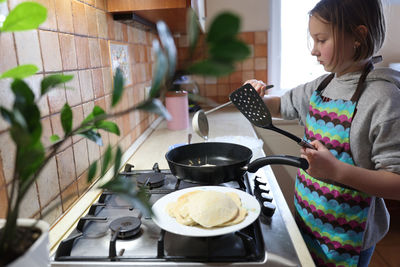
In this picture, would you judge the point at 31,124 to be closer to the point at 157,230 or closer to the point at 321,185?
the point at 157,230

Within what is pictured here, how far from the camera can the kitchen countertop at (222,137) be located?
67 cm

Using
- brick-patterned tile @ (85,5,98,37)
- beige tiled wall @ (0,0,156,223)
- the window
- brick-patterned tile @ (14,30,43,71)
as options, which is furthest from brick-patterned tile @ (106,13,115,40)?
the window

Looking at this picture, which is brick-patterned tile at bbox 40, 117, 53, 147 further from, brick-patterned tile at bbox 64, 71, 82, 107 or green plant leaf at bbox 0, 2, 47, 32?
green plant leaf at bbox 0, 2, 47, 32

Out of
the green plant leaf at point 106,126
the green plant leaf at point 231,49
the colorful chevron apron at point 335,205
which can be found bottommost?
the colorful chevron apron at point 335,205

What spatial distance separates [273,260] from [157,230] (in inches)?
9.7

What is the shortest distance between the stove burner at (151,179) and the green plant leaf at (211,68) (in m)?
0.69

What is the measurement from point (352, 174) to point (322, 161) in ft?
0.27

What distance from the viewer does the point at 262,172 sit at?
1.00m

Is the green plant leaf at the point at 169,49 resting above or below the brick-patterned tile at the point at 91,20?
below

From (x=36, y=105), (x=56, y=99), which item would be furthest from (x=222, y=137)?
(x=36, y=105)

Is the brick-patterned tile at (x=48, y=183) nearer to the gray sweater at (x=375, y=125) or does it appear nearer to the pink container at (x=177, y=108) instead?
the gray sweater at (x=375, y=125)

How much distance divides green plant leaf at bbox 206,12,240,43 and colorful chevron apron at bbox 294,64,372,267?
747 mm

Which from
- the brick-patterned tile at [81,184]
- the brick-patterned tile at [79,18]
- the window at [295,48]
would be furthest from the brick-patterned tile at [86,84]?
the window at [295,48]

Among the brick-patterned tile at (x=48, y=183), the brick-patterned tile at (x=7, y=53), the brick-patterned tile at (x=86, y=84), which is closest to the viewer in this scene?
the brick-patterned tile at (x=7, y=53)
